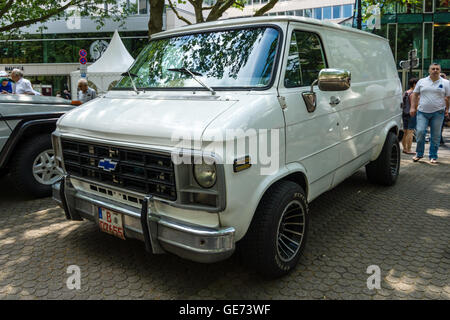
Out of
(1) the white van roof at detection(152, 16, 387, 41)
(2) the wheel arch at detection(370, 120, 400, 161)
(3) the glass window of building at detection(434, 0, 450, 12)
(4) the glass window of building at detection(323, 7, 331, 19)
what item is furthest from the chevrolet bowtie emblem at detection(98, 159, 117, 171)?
(4) the glass window of building at detection(323, 7, 331, 19)

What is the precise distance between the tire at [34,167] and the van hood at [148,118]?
2098 millimetres

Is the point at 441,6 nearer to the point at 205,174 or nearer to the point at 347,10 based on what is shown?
the point at 347,10

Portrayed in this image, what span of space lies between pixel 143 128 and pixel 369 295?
227 cm

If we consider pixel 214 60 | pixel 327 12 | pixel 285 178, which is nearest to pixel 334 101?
pixel 285 178

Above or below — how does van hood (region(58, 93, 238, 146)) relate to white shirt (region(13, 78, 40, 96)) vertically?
below

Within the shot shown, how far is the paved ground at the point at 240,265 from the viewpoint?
3275 mm

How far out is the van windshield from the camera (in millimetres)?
3473

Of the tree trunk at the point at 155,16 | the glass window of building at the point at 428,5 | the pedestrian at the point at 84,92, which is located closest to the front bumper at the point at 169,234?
the pedestrian at the point at 84,92

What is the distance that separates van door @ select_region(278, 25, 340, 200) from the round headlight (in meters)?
0.87

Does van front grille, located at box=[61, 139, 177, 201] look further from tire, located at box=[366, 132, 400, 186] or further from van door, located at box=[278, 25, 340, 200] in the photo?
tire, located at box=[366, 132, 400, 186]

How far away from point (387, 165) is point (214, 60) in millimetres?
3735

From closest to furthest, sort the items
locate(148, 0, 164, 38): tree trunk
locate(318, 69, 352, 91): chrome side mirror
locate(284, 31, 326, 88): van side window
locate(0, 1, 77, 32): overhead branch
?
locate(318, 69, 352, 91): chrome side mirror
locate(284, 31, 326, 88): van side window
locate(148, 0, 164, 38): tree trunk
locate(0, 1, 77, 32): overhead branch

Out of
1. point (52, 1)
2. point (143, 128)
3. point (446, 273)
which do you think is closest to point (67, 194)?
point (143, 128)

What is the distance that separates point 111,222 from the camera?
3.32m
